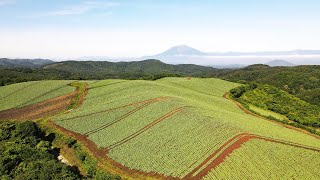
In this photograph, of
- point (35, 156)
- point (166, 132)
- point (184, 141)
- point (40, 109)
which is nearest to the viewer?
point (35, 156)

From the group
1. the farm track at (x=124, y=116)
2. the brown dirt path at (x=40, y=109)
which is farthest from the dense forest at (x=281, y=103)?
the brown dirt path at (x=40, y=109)

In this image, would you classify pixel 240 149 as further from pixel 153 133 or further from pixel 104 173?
pixel 104 173

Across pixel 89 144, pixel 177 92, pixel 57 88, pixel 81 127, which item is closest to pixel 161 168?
pixel 89 144

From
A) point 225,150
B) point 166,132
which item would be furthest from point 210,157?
point 166,132

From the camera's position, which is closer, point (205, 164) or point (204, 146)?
point (205, 164)

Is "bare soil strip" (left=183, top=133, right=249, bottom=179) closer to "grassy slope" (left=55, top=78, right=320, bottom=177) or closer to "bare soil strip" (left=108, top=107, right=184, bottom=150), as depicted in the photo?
"grassy slope" (left=55, top=78, right=320, bottom=177)

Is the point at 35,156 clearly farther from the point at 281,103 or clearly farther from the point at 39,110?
the point at 281,103

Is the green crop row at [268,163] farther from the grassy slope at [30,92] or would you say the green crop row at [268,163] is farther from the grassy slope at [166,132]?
the grassy slope at [30,92]

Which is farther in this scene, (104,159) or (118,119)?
(118,119)
